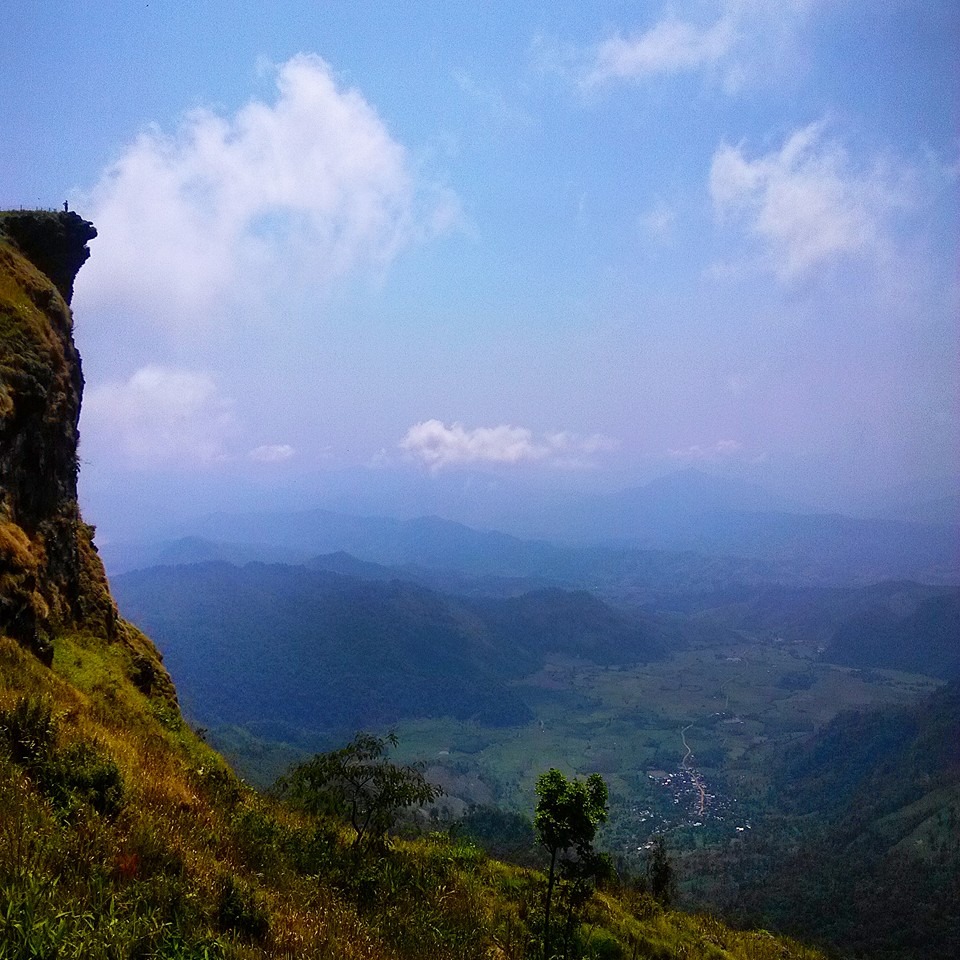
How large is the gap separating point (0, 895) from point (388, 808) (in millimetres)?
11360

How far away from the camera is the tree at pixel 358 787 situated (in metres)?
15.1

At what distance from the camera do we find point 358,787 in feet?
51.1

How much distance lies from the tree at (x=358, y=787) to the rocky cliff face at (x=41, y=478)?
22.4ft

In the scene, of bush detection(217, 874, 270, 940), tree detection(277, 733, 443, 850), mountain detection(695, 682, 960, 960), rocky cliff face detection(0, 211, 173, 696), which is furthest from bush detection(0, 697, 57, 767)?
mountain detection(695, 682, 960, 960)

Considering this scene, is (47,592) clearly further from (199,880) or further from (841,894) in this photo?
(841,894)

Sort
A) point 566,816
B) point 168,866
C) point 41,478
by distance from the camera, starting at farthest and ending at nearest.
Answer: point 41,478, point 566,816, point 168,866

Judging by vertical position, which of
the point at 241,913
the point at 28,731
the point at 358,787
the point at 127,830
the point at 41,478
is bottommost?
the point at 358,787

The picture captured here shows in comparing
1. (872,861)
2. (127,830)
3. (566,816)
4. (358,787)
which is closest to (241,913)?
(127,830)

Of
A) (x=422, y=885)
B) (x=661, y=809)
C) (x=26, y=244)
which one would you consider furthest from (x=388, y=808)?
(x=661, y=809)

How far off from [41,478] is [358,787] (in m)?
13.8

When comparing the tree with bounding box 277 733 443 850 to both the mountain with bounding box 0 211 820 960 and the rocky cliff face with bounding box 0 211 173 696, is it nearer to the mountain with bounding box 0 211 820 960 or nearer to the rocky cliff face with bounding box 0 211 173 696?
the mountain with bounding box 0 211 820 960

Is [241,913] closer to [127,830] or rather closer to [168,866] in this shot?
[168,866]

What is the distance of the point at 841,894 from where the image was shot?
109 meters

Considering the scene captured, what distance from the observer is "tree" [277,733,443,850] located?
49.7 ft
